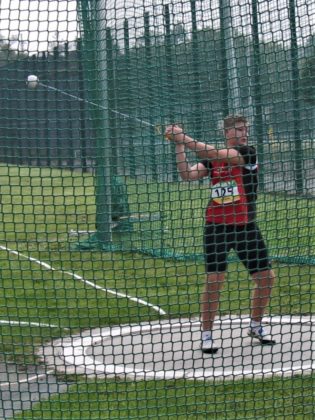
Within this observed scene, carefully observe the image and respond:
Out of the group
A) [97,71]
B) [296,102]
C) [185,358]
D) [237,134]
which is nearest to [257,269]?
[185,358]

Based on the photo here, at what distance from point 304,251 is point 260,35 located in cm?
301

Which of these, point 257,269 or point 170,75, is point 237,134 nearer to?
point 257,269

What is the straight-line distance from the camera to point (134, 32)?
5.41 meters

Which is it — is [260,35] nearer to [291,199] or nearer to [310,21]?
[310,21]

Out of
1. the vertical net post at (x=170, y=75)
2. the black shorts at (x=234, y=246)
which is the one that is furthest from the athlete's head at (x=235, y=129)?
the black shorts at (x=234, y=246)

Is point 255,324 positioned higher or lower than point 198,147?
lower

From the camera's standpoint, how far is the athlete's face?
5438mm

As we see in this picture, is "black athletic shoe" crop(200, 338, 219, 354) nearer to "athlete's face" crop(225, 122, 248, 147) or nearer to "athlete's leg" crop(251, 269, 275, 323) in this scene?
"athlete's leg" crop(251, 269, 275, 323)

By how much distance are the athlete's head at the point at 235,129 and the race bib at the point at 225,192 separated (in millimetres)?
240

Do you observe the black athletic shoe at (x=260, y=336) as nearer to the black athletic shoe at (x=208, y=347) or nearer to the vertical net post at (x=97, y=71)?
the black athletic shoe at (x=208, y=347)

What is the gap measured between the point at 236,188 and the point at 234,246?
0.40 m

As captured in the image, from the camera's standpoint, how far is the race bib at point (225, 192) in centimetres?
554

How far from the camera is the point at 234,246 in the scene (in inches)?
226

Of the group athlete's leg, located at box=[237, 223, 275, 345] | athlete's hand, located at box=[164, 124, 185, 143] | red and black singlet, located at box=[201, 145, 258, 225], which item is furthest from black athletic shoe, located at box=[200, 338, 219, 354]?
athlete's hand, located at box=[164, 124, 185, 143]
